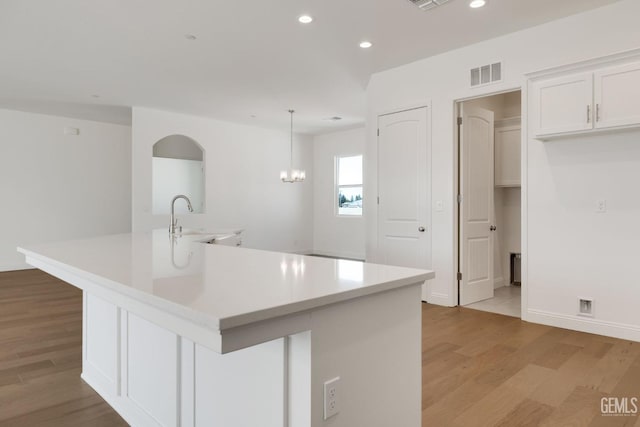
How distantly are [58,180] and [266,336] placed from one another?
326 inches

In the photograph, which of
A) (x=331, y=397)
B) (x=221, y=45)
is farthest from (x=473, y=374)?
(x=221, y=45)

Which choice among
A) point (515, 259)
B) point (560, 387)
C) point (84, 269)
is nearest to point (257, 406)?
→ point (84, 269)

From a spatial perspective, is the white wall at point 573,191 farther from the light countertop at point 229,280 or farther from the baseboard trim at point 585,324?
the light countertop at point 229,280

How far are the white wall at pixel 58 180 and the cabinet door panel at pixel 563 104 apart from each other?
7847 millimetres

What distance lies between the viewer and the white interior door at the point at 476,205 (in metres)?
4.42

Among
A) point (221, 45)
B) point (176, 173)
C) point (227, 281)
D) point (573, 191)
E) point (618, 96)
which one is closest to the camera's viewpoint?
point (227, 281)

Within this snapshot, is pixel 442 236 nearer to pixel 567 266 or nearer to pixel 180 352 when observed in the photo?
pixel 567 266

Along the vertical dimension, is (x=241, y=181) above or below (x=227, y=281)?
above

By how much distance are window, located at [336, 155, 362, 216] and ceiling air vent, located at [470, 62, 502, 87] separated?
474cm

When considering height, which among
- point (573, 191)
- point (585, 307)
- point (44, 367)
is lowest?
point (44, 367)

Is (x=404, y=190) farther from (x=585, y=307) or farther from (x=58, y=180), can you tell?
(x=58, y=180)

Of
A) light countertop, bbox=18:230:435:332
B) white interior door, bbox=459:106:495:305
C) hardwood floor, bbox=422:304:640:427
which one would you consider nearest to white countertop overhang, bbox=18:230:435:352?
light countertop, bbox=18:230:435:332

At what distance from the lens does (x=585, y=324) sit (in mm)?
3455

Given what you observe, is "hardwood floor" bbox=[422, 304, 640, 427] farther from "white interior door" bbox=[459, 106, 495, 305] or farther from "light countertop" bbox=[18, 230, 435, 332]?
"light countertop" bbox=[18, 230, 435, 332]
